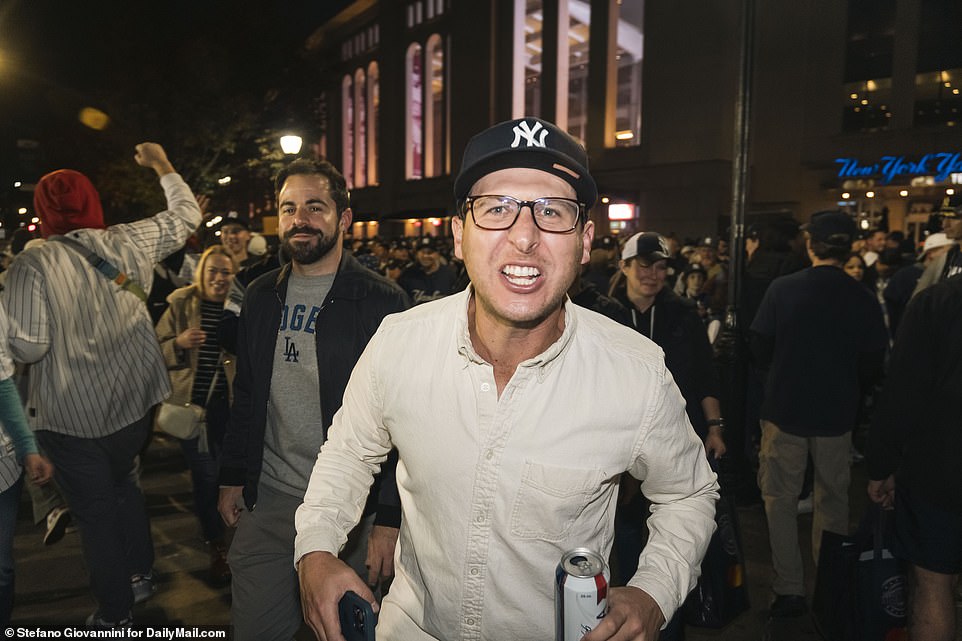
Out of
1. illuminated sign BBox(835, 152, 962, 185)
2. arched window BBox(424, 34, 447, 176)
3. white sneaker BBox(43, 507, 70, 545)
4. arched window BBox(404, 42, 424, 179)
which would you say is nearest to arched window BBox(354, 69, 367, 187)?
arched window BBox(404, 42, 424, 179)

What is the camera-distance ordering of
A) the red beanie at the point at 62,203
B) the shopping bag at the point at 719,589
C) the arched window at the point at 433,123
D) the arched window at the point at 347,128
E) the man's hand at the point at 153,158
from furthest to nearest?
1. the arched window at the point at 347,128
2. the arched window at the point at 433,123
3. the man's hand at the point at 153,158
4. the red beanie at the point at 62,203
5. the shopping bag at the point at 719,589

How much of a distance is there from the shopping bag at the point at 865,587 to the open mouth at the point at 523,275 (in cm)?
255

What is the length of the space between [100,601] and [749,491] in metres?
5.36

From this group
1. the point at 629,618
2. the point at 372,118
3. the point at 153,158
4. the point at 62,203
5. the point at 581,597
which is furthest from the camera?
the point at 372,118

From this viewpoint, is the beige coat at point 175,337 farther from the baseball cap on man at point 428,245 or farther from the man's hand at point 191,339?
the baseball cap on man at point 428,245

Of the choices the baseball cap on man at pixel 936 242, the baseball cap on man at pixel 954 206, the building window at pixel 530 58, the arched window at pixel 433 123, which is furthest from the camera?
the arched window at pixel 433 123

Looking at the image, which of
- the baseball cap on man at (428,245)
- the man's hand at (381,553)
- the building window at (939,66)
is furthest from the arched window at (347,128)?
the man's hand at (381,553)

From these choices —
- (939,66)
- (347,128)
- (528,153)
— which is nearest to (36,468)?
(528,153)

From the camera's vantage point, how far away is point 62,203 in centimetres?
397

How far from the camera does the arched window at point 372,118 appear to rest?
173 ft

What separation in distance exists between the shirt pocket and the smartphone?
43cm

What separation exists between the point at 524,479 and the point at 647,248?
2.96 m

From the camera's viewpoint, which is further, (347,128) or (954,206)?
(347,128)

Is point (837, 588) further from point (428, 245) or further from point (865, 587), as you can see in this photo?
point (428, 245)
